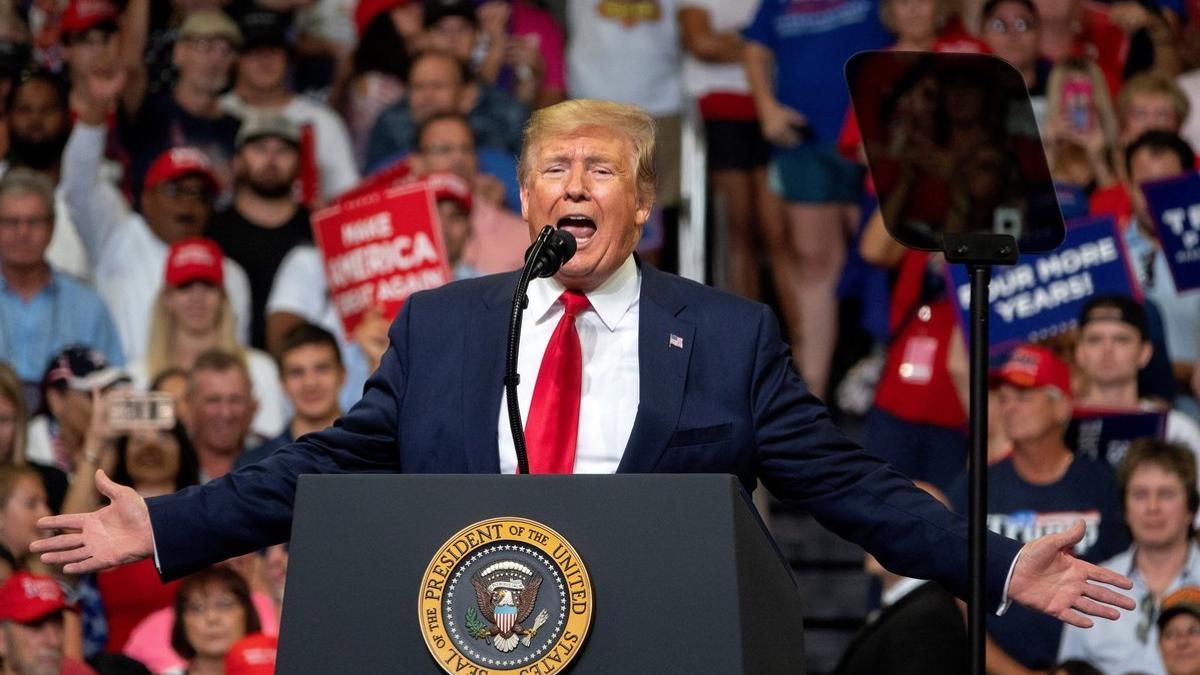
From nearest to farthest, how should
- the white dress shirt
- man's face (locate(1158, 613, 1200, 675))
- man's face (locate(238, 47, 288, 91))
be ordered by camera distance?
the white dress shirt < man's face (locate(1158, 613, 1200, 675)) < man's face (locate(238, 47, 288, 91))

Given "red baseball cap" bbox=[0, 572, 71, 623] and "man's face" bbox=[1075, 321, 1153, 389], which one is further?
"man's face" bbox=[1075, 321, 1153, 389]

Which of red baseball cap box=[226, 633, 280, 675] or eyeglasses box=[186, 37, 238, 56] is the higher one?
eyeglasses box=[186, 37, 238, 56]

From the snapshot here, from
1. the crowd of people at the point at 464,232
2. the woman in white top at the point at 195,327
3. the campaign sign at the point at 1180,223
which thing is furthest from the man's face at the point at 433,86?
the campaign sign at the point at 1180,223

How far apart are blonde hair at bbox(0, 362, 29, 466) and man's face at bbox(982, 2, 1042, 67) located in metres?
3.67

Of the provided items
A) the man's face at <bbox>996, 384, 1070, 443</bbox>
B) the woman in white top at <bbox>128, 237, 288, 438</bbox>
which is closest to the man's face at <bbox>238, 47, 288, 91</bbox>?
the woman in white top at <bbox>128, 237, 288, 438</bbox>

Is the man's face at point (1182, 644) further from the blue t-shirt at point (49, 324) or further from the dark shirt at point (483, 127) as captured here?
the blue t-shirt at point (49, 324)

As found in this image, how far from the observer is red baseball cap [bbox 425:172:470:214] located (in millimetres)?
6348

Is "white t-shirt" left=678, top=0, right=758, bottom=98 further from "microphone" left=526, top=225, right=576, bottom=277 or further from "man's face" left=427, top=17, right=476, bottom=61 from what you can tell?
"microphone" left=526, top=225, right=576, bottom=277

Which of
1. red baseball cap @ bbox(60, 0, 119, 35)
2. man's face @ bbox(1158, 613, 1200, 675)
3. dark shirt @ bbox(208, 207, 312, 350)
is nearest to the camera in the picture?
man's face @ bbox(1158, 613, 1200, 675)

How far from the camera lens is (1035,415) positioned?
18.7ft

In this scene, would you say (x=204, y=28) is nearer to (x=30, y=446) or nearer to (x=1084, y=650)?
(x=30, y=446)

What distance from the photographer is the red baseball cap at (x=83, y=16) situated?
22.2ft

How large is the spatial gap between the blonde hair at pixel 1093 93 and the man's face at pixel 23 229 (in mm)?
3631

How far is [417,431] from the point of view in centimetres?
264
